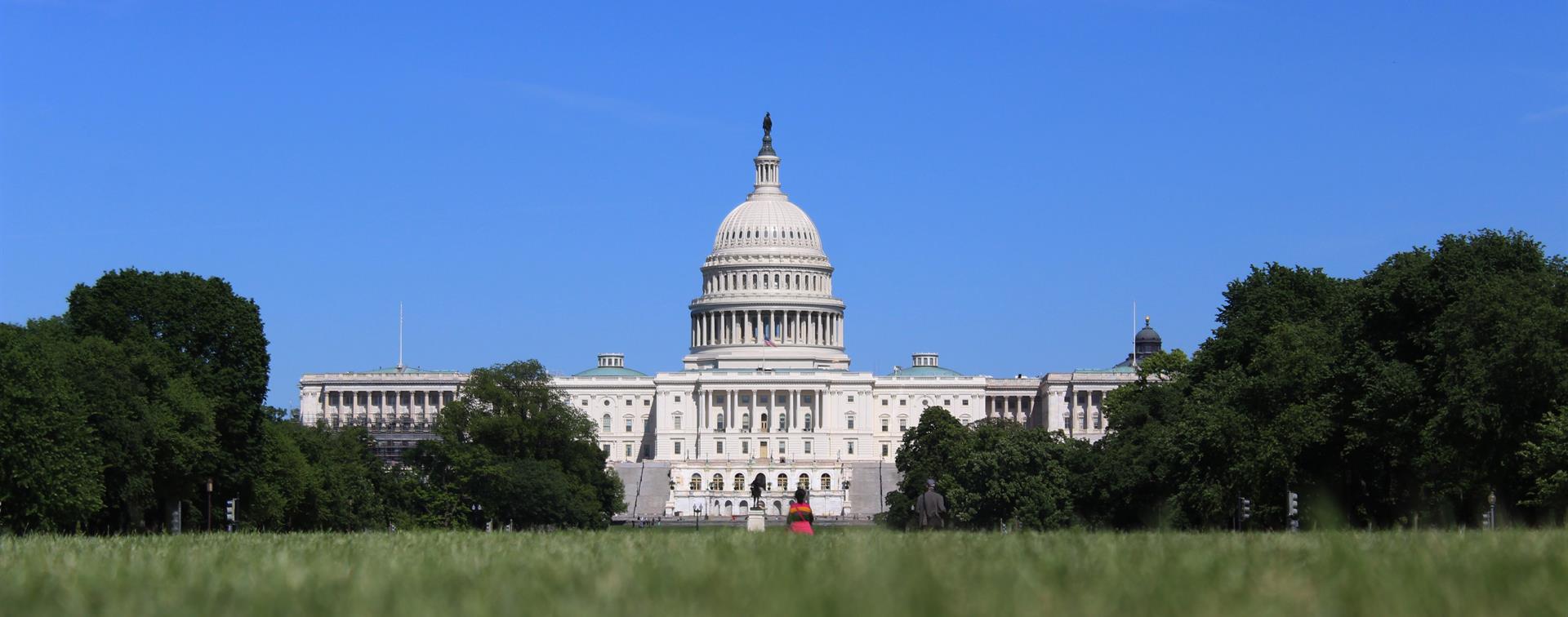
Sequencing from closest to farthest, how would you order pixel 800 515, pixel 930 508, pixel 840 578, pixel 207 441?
pixel 840 578 < pixel 800 515 < pixel 930 508 < pixel 207 441

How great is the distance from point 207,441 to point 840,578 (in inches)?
2884

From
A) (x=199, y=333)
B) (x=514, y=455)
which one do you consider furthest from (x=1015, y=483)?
(x=199, y=333)

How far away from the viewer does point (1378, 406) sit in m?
66.2

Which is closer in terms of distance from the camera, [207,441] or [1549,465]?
[1549,465]

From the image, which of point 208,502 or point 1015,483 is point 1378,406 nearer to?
point 208,502

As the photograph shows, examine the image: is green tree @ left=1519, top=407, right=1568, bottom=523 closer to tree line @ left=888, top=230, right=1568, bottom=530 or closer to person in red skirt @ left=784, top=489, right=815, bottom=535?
tree line @ left=888, top=230, right=1568, bottom=530

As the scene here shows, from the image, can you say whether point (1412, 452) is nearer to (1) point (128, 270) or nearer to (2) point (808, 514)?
(2) point (808, 514)

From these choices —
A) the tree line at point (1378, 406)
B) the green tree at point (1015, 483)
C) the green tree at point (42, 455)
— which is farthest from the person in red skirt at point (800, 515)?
the green tree at point (1015, 483)

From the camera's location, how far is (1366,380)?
222 feet

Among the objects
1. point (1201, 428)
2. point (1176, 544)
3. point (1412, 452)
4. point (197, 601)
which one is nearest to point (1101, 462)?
point (1201, 428)

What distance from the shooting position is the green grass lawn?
38.6ft

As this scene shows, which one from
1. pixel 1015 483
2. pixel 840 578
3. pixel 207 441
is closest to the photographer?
pixel 840 578

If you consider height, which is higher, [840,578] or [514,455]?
[514,455]

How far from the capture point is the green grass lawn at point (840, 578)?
38.6ft
